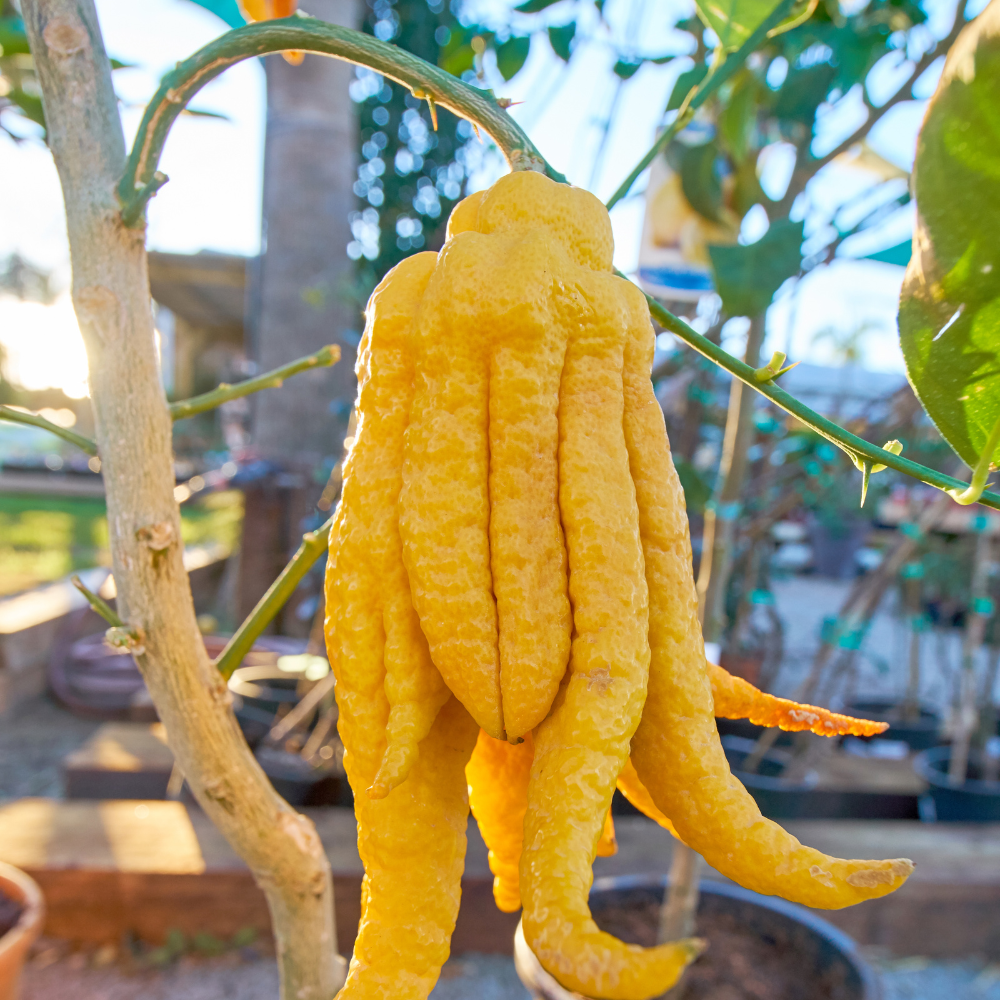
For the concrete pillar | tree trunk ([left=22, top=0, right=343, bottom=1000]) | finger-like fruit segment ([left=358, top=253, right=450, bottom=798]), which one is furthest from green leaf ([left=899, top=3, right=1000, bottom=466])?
the concrete pillar

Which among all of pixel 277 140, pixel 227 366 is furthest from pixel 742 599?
pixel 227 366

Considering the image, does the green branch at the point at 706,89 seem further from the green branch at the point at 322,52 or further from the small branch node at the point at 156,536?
the small branch node at the point at 156,536

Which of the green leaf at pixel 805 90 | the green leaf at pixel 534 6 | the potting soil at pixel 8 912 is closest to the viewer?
the green leaf at pixel 534 6

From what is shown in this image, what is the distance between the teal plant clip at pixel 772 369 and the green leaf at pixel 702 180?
114 cm

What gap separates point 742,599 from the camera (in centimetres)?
320

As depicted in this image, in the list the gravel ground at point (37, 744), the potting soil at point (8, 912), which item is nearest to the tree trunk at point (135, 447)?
the potting soil at point (8, 912)

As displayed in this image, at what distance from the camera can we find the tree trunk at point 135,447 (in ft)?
1.98

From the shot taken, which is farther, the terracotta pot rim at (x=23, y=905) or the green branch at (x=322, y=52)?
the terracotta pot rim at (x=23, y=905)

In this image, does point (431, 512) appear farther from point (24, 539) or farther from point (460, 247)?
point (24, 539)

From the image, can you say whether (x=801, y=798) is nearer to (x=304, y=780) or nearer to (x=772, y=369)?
(x=304, y=780)

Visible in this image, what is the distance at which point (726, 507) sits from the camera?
57.8 inches

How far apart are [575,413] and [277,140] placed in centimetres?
425

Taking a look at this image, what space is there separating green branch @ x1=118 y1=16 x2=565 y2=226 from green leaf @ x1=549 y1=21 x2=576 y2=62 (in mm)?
1142

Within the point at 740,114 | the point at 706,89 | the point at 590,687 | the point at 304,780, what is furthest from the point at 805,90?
the point at 304,780
